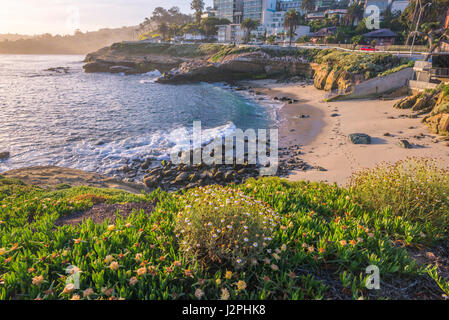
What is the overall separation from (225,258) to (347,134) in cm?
1959

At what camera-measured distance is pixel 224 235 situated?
416 cm

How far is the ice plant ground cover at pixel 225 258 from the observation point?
11.6 ft

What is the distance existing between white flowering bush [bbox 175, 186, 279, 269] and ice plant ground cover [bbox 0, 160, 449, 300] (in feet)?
0.06

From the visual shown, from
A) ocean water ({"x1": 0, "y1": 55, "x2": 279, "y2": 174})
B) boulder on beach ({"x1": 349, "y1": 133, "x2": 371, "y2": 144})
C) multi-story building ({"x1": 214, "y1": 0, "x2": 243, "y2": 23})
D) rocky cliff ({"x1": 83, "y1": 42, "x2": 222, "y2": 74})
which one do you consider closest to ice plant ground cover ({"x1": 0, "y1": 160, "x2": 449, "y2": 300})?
ocean water ({"x1": 0, "y1": 55, "x2": 279, "y2": 174})

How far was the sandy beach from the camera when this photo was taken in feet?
47.8

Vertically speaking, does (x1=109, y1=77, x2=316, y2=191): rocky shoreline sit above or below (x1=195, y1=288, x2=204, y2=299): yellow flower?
below

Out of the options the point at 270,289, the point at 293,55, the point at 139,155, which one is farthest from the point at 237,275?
the point at 293,55

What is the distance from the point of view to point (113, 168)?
A: 1662 cm

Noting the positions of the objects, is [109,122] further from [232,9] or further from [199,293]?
[232,9]

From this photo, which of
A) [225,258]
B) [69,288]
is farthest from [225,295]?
[69,288]

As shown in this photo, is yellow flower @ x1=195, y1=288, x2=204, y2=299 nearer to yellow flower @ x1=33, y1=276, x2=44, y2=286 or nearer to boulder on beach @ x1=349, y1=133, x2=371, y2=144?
yellow flower @ x1=33, y1=276, x2=44, y2=286

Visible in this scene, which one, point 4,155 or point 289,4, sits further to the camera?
point 289,4

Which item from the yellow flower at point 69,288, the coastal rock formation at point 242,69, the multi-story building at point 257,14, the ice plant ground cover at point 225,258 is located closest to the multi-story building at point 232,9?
the multi-story building at point 257,14
